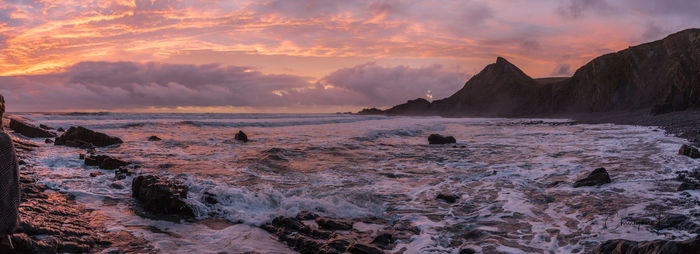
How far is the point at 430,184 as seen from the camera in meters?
8.79

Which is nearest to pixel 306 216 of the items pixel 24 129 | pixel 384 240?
pixel 384 240

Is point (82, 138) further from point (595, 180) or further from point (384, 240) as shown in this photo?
point (595, 180)

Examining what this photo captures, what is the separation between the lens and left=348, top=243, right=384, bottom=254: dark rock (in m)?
4.50

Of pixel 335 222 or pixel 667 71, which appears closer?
pixel 335 222

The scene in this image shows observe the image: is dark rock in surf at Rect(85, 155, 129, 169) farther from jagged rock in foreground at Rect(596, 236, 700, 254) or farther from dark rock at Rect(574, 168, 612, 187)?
dark rock at Rect(574, 168, 612, 187)

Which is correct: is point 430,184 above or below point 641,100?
below

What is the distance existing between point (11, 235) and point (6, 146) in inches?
39.6

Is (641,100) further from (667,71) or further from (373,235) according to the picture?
(373,235)

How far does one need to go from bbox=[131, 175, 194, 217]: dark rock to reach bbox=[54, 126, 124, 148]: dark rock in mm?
9727

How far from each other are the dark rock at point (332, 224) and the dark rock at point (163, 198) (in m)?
2.27

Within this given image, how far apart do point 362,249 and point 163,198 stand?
3801mm

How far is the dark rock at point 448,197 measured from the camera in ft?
23.6

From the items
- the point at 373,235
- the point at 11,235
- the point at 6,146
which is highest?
the point at 6,146

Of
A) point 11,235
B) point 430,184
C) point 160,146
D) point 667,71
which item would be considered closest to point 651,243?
point 430,184
